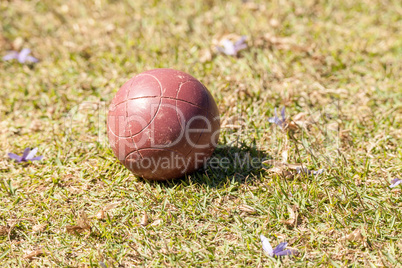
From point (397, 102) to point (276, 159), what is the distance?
1852 mm

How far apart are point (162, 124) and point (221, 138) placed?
110cm

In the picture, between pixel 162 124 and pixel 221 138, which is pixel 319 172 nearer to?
pixel 221 138

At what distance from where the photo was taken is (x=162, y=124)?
358cm

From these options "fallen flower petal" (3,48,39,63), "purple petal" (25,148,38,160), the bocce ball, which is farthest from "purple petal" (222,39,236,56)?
Result: "purple petal" (25,148,38,160)

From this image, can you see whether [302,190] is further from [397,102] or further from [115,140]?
[397,102]

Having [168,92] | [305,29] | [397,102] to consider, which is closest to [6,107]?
[168,92]

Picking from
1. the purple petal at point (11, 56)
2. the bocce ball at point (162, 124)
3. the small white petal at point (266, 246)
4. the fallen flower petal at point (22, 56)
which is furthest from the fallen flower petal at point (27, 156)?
the small white petal at point (266, 246)

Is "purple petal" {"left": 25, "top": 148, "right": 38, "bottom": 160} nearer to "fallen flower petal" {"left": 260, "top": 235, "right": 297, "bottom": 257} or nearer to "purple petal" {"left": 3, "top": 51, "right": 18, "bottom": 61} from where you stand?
"purple petal" {"left": 3, "top": 51, "right": 18, "bottom": 61}

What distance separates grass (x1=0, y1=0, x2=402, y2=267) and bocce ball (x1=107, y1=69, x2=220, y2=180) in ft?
1.05

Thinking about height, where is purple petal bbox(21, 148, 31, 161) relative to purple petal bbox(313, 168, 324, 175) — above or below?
below

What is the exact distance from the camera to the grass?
348 cm

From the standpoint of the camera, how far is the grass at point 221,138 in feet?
11.4

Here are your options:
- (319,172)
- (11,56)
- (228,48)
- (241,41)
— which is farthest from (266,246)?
(11,56)

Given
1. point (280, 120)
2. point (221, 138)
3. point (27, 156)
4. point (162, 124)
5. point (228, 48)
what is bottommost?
point (27, 156)
